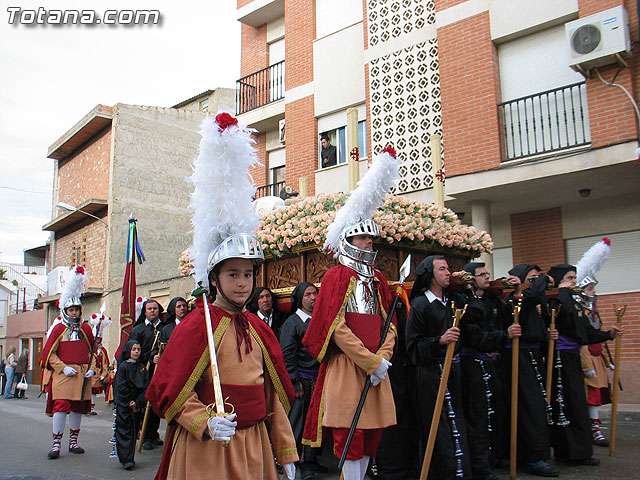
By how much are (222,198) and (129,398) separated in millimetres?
5126

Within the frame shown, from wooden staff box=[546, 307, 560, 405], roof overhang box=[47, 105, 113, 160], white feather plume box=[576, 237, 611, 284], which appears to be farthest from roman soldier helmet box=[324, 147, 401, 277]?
roof overhang box=[47, 105, 113, 160]

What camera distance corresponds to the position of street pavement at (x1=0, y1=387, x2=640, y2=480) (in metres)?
5.98

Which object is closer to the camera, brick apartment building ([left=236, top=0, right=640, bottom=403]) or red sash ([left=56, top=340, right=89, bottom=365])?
red sash ([left=56, top=340, right=89, bottom=365])

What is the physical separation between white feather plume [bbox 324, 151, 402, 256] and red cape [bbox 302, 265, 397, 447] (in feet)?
1.68

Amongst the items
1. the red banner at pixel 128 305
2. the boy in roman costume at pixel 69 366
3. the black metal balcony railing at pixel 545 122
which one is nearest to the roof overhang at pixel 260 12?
the black metal balcony railing at pixel 545 122

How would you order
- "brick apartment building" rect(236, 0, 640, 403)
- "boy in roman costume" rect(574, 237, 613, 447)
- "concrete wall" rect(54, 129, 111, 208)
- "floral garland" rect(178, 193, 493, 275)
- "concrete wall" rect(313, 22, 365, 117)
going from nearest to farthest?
"floral garland" rect(178, 193, 493, 275)
"boy in roman costume" rect(574, 237, 613, 447)
"brick apartment building" rect(236, 0, 640, 403)
"concrete wall" rect(313, 22, 365, 117)
"concrete wall" rect(54, 129, 111, 208)

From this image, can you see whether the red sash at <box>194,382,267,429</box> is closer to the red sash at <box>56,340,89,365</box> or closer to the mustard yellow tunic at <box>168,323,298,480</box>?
the mustard yellow tunic at <box>168,323,298,480</box>

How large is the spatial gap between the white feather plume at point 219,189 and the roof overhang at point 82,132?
25.3m

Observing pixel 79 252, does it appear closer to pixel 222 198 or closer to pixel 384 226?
pixel 384 226

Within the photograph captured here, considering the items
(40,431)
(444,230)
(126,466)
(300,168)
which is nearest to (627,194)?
(444,230)

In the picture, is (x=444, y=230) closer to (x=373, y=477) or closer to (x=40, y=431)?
(x=373, y=477)

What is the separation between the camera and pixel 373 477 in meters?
6.00

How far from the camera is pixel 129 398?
7.56 metres

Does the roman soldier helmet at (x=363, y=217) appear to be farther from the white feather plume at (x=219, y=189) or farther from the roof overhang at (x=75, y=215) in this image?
the roof overhang at (x=75, y=215)
